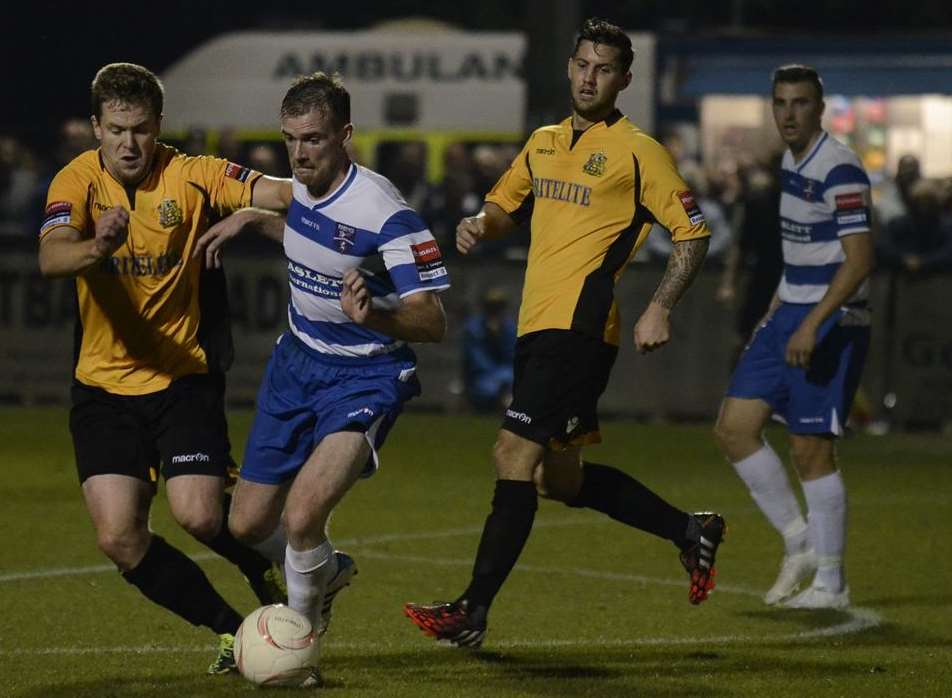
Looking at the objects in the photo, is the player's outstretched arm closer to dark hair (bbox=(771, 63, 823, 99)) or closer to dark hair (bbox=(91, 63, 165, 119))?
dark hair (bbox=(91, 63, 165, 119))

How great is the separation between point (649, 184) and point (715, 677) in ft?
5.99

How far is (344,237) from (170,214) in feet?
2.12

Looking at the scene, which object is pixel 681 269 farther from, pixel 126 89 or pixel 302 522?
pixel 126 89

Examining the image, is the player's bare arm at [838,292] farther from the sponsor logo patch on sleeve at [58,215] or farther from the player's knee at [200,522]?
the sponsor logo patch on sleeve at [58,215]

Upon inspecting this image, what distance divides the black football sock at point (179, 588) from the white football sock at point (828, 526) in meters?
3.01

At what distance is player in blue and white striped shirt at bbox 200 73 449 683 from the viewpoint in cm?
721

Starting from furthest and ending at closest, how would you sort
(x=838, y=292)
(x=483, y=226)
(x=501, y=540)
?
(x=838, y=292) < (x=483, y=226) < (x=501, y=540)

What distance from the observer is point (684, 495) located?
1294 centimetres

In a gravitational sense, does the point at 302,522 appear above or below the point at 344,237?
below

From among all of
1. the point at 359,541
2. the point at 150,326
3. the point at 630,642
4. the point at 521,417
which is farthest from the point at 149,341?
the point at 359,541

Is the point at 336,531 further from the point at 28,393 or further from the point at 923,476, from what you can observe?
the point at 28,393

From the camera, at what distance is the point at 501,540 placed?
792cm

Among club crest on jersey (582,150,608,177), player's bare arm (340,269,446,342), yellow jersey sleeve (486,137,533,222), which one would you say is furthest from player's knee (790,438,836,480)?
player's bare arm (340,269,446,342)

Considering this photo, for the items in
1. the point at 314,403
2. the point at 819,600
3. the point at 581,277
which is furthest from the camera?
the point at 819,600
